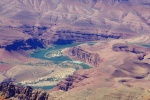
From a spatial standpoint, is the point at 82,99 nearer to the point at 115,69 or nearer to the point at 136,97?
the point at 136,97

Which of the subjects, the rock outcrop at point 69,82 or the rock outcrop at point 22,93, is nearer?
the rock outcrop at point 22,93

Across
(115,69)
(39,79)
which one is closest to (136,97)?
(115,69)

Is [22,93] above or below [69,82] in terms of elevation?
above

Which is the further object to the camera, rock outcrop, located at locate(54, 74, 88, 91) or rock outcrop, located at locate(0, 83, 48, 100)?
rock outcrop, located at locate(54, 74, 88, 91)

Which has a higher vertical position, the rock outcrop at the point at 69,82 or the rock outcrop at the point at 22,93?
the rock outcrop at the point at 22,93

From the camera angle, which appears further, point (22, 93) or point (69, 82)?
point (69, 82)

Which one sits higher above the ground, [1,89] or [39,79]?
[1,89]

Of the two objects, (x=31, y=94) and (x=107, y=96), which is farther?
(x=107, y=96)

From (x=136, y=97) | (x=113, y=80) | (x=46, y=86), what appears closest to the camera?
(x=136, y=97)

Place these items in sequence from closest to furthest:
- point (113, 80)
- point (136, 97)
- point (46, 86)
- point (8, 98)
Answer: point (8, 98)
point (136, 97)
point (113, 80)
point (46, 86)

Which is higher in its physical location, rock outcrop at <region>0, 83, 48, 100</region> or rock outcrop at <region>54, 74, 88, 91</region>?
rock outcrop at <region>0, 83, 48, 100</region>
